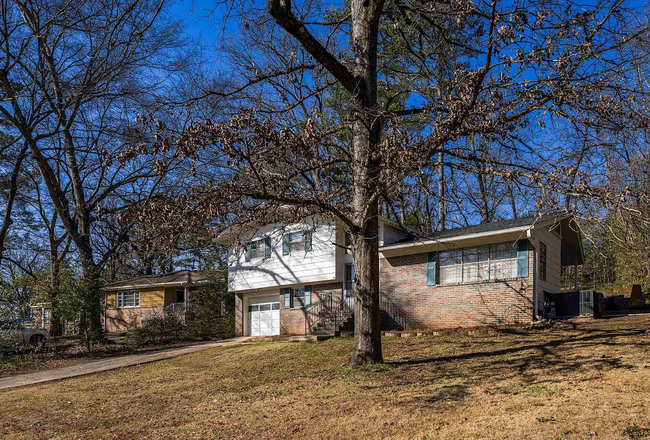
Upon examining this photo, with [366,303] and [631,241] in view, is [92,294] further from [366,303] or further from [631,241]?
[631,241]

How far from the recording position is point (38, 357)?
19.7 meters

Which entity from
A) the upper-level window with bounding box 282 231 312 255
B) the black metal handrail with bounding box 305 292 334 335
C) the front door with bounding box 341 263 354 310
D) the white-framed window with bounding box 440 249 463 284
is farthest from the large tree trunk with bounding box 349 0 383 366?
the upper-level window with bounding box 282 231 312 255

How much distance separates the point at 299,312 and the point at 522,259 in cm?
1015

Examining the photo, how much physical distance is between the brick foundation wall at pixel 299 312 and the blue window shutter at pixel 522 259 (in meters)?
7.69

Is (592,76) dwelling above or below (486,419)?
above

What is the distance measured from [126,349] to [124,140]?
9.06 meters

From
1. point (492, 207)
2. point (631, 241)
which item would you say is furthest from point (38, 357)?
point (492, 207)

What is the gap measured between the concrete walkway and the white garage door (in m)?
4.49

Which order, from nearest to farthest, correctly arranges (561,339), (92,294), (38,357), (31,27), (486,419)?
(486,419), (561,339), (31,27), (38,357), (92,294)

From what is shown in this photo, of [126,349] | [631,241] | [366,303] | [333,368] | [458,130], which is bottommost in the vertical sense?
[126,349]

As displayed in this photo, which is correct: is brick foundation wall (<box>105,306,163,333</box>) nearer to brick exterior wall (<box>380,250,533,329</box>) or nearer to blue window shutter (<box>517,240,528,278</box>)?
brick exterior wall (<box>380,250,533,329</box>)

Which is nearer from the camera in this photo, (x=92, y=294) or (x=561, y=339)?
(x=561, y=339)

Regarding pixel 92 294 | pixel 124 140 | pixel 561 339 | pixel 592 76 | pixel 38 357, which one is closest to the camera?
pixel 592 76

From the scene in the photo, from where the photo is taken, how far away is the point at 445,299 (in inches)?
711
